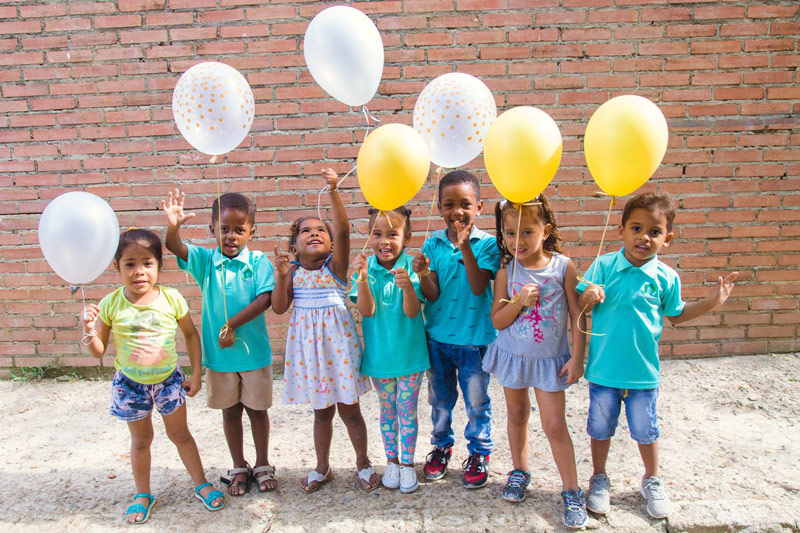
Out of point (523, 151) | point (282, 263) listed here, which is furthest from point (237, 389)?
point (523, 151)

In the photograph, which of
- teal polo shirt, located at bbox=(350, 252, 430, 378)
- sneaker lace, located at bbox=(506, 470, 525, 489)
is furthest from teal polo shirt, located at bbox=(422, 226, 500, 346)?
sneaker lace, located at bbox=(506, 470, 525, 489)

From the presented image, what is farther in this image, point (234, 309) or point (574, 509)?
point (234, 309)

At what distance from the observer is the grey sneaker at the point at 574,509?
7.50 ft

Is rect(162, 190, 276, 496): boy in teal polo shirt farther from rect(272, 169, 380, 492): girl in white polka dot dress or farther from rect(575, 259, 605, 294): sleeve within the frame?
rect(575, 259, 605, 294): sleeve

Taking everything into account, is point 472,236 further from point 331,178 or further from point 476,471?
point 476,471

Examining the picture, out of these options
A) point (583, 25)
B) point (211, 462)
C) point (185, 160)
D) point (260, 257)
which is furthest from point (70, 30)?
point (583, 25)

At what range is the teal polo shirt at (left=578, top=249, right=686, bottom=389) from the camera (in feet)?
7.55

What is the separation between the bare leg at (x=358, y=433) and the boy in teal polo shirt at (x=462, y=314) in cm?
28

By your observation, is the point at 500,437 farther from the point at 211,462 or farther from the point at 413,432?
the point at 211,462

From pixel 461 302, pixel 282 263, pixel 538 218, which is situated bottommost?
pixel 461 302

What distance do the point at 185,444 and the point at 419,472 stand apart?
1121mm

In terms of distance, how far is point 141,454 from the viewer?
250 cm

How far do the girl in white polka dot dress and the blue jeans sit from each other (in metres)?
0.35

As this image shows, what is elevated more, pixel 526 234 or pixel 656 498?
pixel 526 234
